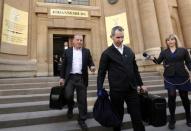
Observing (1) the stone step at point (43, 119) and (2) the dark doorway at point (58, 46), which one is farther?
(2) the dark doorway at point (58, 46)

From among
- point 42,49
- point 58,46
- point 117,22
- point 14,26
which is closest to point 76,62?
point 14,26

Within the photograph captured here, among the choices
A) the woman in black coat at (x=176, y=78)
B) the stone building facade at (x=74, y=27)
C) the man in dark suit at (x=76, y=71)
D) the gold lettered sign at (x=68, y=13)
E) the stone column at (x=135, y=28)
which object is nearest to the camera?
the man in dark suit at (x=76, y=71)

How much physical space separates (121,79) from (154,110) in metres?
0.67

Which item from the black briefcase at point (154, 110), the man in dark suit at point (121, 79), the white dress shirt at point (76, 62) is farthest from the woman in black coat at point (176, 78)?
the white dress shirt at point (76, 62)

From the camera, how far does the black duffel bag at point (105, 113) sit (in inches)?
126

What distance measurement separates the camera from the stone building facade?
11219 mm

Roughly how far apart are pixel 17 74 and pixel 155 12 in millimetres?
8103

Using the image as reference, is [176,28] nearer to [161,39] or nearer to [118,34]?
[161,39]

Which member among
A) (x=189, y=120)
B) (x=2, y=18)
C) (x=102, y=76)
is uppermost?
(x=2, y=18)

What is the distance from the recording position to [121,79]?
330 centimetres

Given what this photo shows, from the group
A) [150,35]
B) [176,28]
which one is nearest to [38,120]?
→ [150,35]

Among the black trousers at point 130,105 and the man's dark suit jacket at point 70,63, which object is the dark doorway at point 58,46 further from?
the black trousers at point 130,105

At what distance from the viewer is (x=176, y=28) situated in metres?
14.4

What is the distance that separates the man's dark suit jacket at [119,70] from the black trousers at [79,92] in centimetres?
86
